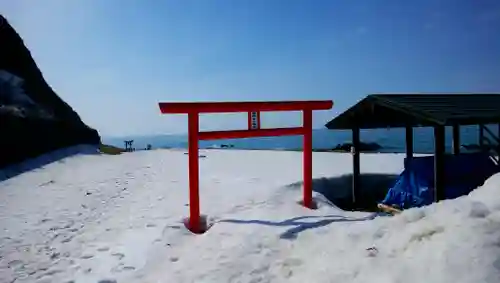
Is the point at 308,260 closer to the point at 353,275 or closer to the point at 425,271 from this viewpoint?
the point at 353,275

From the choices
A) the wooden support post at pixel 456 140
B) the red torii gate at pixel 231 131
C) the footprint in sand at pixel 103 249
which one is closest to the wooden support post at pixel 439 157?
the red torii gate at pixel 231 131

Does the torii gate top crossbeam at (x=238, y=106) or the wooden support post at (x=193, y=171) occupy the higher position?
the torii gate top crossbeam at (x=238, y=106)

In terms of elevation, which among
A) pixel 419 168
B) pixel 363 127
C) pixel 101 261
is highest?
pixel 363 127

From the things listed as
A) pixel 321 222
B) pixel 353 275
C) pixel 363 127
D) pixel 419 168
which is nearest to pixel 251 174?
pixel 363 127

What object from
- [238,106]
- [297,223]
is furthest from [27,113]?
[297,223]

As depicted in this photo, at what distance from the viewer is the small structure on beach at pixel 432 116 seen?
20.9 ft

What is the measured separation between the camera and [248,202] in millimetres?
8367

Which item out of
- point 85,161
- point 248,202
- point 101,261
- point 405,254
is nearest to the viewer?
point 405,254

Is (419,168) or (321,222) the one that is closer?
(321,222)

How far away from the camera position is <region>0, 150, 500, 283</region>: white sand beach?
12.8 feet

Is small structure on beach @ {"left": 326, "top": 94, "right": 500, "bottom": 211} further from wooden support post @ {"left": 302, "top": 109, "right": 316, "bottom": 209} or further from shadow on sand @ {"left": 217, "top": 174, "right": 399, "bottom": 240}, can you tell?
wooden support post @ {"left": 302, "top": 109, "right": 316, "bottom": 209}

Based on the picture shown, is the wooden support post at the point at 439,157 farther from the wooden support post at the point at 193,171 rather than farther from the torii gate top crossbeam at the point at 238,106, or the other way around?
the wooden support post at the point at 193,171

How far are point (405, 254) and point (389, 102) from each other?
4.34 metres

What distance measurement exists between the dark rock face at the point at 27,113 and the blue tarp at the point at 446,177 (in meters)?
13.8
